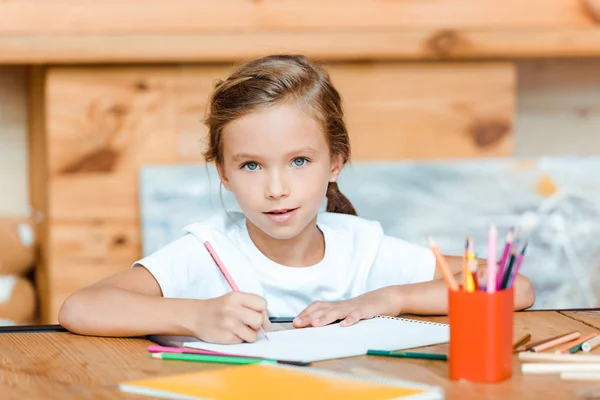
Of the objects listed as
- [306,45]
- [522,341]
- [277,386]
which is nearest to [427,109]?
[306,45]

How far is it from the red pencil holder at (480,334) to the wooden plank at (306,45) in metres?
1.25

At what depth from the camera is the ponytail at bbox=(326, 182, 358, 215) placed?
Result: 1.65 meters

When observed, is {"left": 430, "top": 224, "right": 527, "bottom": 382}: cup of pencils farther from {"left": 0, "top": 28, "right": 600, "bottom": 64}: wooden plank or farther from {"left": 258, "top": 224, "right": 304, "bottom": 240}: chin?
{"left": 0, "top": 28, "right": 600, "bottom": 64}: wooden plank

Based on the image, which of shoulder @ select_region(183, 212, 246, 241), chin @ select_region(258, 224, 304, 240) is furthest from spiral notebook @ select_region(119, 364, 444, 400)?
shoulder @ select_region(183, 212, 246, 241)

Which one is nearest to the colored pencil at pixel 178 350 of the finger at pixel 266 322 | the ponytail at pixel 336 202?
the finger at pixel 266 322

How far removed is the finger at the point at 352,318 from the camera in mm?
1095

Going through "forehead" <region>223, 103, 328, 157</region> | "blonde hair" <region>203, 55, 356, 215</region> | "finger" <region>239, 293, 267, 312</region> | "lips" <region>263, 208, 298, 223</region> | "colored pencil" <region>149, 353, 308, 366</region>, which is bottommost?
"colored pencil" <region>149, 353, 308, 366</region>

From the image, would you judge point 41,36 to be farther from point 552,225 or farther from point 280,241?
point 552,225

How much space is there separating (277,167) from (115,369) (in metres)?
0.43

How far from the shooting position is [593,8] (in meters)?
2.07

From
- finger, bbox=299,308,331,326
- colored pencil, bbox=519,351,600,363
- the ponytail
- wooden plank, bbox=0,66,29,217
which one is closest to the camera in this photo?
colored pencil, bbox=519,351,600,363

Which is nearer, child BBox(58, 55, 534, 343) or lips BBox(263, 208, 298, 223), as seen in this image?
child BBox(58, 55, 534, 343)

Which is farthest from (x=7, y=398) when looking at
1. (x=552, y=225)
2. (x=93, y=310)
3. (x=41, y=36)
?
(x=552, y=225)

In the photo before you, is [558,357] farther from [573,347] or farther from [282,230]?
[282,230]
